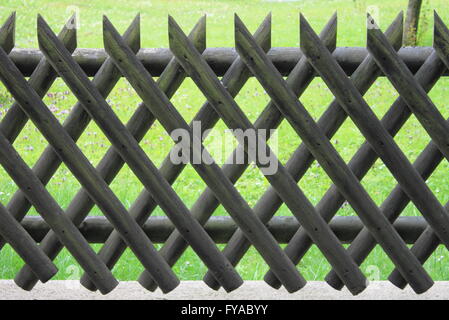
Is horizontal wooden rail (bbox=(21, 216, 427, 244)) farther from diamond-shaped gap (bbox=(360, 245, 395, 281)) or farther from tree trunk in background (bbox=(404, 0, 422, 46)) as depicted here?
tree trunk in background (bbox=(404, 0, 422, 46))

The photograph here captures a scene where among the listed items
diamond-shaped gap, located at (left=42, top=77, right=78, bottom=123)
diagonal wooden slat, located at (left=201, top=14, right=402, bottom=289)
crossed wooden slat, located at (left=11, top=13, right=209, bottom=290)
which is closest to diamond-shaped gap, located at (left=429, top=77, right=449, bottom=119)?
diamond-shaped gap, located at (left=42, top=77, right=78, bottom=123)

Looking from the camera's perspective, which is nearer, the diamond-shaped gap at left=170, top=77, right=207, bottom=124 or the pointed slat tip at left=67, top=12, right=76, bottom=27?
the pointed slat tip at left=67, top=12, right=76, bottom=27

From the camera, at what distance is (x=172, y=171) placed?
271 centimetres

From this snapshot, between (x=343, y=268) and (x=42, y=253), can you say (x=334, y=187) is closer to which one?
(x=343, y=268)

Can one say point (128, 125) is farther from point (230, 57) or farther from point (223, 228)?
point (223, 228)

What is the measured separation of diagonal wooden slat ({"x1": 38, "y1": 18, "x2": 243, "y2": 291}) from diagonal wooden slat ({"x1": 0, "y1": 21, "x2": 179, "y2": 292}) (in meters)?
0.14

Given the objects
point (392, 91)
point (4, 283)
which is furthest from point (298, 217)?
point (392, 91)

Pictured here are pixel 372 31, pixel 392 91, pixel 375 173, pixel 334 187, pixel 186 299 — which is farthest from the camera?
pixel 392 91

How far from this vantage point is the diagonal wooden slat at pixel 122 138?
8.45 ft

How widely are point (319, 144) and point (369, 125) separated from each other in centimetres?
20

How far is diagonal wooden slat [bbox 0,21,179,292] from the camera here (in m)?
2.62

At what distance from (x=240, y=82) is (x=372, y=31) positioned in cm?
52

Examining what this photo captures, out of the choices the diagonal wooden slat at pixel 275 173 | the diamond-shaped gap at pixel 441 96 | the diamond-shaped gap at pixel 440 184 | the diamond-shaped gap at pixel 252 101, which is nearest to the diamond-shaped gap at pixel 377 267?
the diagonal wooden slat at pixel 275 173

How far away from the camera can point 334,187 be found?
2.73m
